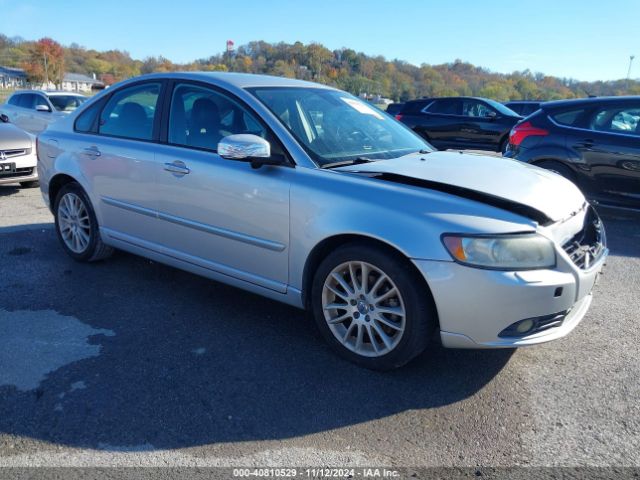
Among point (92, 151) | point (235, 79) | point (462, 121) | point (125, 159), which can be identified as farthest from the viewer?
point (462, 121)

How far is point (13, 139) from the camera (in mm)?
8039

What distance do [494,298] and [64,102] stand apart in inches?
Answer: 566

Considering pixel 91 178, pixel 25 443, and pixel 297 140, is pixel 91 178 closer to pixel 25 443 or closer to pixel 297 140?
pixel 297 140

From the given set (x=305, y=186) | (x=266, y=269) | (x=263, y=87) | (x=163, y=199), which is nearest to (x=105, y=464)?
(x=266, y=269)

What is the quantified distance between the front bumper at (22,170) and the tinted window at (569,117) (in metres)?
7.47

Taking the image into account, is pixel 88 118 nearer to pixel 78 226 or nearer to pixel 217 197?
pixel 78 226

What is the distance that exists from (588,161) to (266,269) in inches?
201

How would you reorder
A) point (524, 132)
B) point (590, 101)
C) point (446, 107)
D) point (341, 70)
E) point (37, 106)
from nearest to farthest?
1. point (590, 101)
2. point (524, 132)
3. point (37, 106)
4. point (446, 107)
5. point (341, 70)

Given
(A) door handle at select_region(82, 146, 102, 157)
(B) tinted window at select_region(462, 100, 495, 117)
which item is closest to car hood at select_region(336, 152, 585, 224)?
(A) door handle at select_region(82, 146, 102, 157)

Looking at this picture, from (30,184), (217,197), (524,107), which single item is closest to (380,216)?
(217,197)

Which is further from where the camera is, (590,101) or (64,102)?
(64,102)

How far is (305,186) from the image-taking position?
323 cm

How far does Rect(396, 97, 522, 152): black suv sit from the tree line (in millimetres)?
3299

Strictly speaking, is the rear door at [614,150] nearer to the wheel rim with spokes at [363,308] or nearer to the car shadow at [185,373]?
the car shadow at [185,373]
